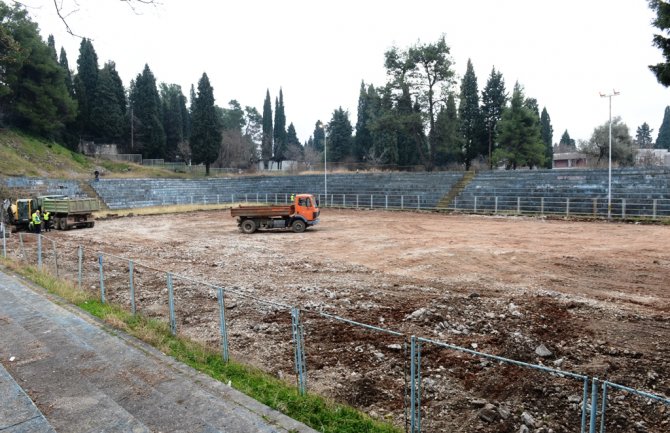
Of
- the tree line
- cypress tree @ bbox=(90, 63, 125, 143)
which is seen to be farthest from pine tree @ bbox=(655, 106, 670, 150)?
cypress tree @ bbox=(90, 63, 125, 143)

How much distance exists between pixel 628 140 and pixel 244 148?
177 feet

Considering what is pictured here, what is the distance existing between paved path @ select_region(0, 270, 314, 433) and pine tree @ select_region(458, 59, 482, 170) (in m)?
51.9

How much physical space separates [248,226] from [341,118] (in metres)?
52.5

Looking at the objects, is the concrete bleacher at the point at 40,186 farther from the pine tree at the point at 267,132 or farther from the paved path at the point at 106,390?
the pine tree at the point at 267,132

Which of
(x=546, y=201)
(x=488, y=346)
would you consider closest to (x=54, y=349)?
(x=488, y=346)

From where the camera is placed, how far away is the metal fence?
5.12 meters

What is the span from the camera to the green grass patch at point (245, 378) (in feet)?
17.0

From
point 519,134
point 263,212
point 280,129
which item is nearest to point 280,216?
point 263,212

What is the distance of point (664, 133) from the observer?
100125 mm

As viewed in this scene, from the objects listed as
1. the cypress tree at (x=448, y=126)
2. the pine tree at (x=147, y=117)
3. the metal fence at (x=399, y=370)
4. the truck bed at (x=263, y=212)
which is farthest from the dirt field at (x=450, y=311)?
the pine tree at (x=147, y=117)

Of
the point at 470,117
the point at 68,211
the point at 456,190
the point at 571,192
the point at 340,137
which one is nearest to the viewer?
the point at 68,211

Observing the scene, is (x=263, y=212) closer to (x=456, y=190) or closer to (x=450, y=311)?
(x=450, y=311)

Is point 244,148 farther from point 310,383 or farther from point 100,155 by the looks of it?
point 310,383

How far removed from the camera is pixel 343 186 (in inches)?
1807
